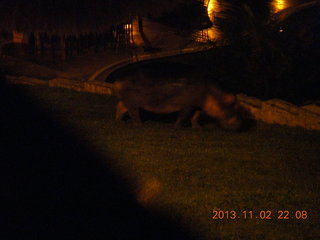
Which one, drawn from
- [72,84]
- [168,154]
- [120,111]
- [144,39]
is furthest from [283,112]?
[144,39]

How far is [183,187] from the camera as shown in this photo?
253 inches

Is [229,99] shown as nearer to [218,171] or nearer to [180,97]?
[180,97]

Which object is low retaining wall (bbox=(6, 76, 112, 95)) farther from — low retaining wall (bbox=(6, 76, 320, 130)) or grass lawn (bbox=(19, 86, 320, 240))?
low retaining wall (bbox=(6, 76, 320, 130))

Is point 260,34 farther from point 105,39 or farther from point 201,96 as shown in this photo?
point 105,39

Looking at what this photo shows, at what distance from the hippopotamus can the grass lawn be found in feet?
1.01

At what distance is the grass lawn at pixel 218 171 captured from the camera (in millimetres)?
5624

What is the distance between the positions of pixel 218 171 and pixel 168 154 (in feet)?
3.16

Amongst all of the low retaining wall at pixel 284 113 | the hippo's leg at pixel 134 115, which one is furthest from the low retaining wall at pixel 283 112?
the hippo's leg at pixel 134 115

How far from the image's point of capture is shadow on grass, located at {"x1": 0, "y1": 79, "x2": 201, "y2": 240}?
5.28 m

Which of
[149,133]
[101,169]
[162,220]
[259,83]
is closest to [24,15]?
[259,83]

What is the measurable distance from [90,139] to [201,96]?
1.88 m

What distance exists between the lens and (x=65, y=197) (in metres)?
5.95

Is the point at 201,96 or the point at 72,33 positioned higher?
the point at 201,96

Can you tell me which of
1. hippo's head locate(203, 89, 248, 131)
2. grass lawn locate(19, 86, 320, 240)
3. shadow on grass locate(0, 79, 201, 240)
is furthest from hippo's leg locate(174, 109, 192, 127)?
shadow on grass locate(0, 79, 201, 240)
